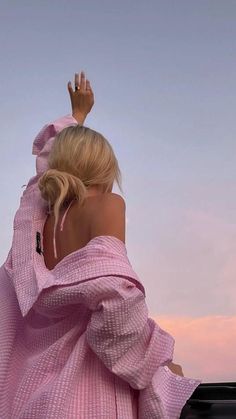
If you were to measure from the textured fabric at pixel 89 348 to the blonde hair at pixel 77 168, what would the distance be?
0.30 meters

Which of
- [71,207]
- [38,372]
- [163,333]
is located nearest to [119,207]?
[71,207]

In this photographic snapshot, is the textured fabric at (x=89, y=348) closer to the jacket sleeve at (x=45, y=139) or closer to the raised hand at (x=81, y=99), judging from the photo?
the jacket sleeve at (x=45, y=139)

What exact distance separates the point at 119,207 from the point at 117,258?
0.87ft

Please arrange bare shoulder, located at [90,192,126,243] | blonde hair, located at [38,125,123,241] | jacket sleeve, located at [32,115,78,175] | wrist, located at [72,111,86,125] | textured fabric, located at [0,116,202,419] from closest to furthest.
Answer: textured fabric, located at [0,116,202,419]
bare shoulder, located at [90,192,126,243]
blonde hair, located at [38,125,123,241]
jacket sleeve, located at [32,115,78,175]
wrist, located at [72,111,86,125]

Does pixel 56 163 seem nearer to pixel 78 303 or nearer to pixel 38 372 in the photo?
pixel 78 303

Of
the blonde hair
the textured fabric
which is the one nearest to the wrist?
the blonde hair

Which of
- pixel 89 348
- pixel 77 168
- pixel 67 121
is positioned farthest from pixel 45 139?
pixel 89 348

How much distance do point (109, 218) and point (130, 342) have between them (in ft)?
1.58

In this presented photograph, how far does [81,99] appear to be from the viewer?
2.79 metres

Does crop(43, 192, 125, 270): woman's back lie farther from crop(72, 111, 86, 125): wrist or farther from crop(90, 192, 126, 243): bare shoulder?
crop(72, 111, 86, 125): wrist

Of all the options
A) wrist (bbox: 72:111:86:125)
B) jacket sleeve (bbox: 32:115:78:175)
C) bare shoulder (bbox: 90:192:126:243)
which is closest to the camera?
bare shoulder (bbox: 90:192:126:243)

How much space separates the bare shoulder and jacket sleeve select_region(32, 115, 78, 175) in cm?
50

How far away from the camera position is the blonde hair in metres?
2.14

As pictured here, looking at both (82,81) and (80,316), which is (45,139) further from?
(80,316)
